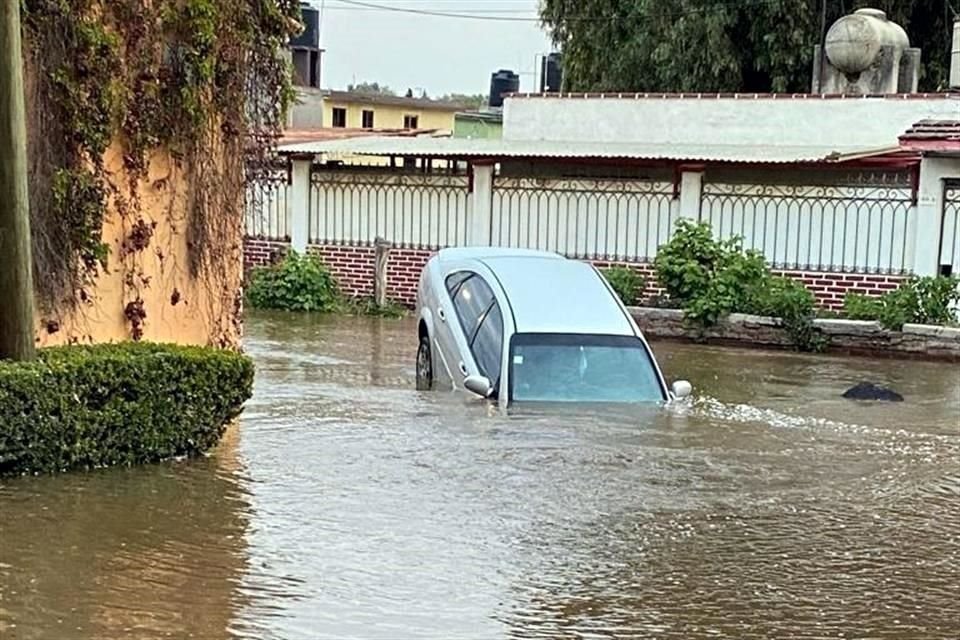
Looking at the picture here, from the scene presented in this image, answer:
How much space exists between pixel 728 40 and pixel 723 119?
7914 mm

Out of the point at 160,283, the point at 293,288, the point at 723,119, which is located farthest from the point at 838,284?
the point at 160,283

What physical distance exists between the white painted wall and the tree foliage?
284 inches

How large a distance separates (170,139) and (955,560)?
5.83 metres

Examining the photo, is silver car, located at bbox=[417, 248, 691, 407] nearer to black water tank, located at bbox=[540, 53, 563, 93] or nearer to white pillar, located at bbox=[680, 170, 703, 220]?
white pillar, located at bbox=[680, 170, 703, 220]

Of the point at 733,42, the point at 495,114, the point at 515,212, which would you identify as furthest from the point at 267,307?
the point at 495,114

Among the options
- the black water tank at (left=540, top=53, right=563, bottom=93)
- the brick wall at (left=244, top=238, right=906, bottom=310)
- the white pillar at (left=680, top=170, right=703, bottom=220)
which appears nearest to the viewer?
the white pillar at (left=680, top=170, right=703, bottom=220)

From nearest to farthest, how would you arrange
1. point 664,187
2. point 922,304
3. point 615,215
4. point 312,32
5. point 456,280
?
point 456,280 < point 922,304 < point 664,187 < point 615,215 < point 312,32

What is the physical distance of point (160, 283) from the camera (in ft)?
32.2

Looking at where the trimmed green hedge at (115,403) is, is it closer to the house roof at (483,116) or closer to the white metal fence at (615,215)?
the white metal fence at (615,215)

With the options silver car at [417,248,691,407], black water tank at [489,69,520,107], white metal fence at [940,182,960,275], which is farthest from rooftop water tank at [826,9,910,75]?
black water tank at [489,69,520,107]

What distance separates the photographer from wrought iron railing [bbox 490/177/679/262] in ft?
66.9

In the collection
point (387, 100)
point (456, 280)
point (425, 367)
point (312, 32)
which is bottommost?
point (425, 367)

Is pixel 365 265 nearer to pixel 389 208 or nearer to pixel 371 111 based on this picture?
pixel 389 208

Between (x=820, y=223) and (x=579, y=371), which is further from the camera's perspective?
(x=820, y=223)
